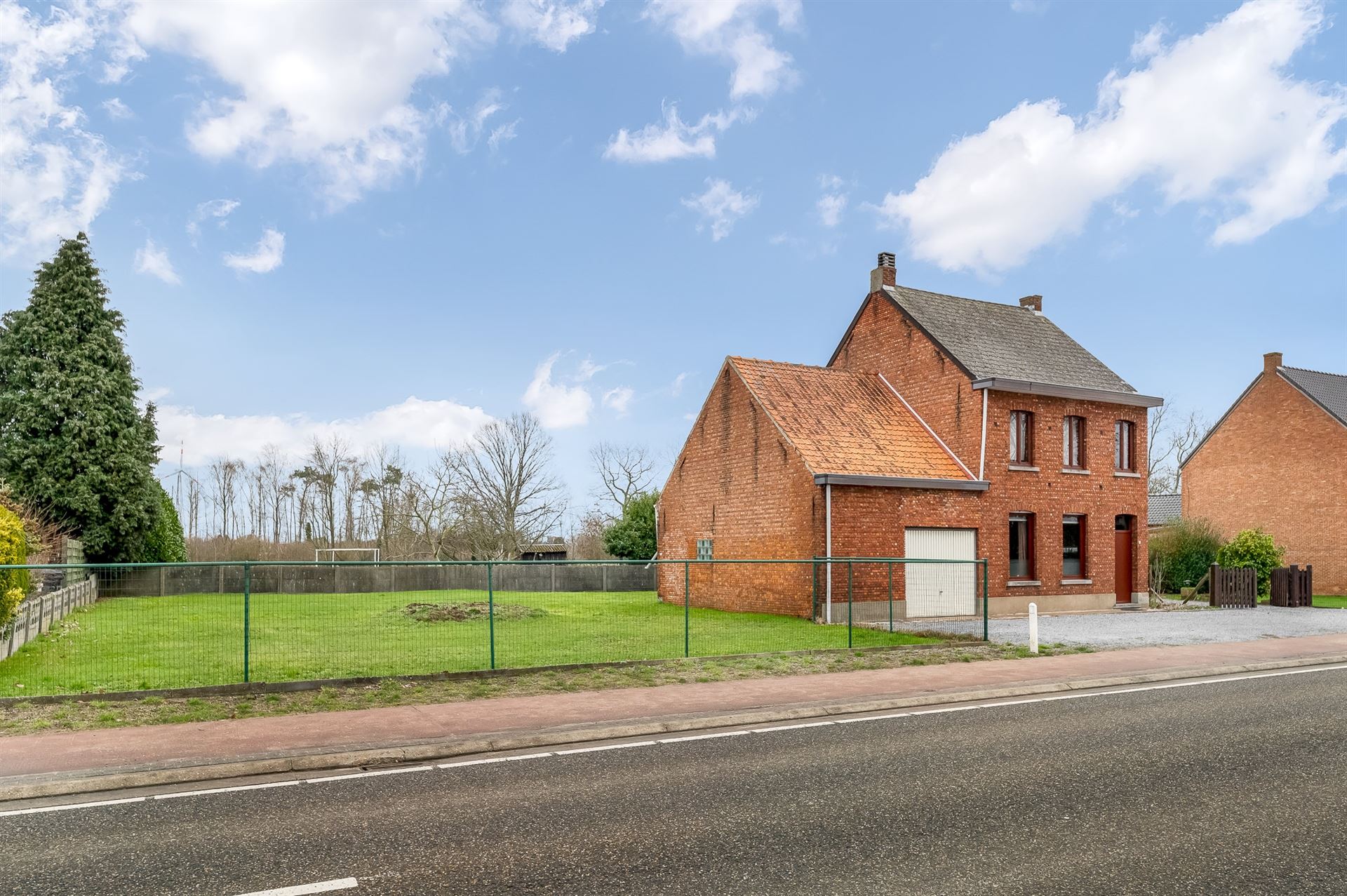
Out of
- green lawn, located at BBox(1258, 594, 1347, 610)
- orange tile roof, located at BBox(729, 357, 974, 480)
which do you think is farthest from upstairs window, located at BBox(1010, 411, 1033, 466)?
green lawn, located at BBox(1258, 594, 1347, 610)

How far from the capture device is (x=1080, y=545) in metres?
27.9

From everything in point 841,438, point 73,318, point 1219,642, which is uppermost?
point 73,318

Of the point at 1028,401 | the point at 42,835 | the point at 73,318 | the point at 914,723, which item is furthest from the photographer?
the point at 73,318

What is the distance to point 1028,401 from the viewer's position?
2662 cm

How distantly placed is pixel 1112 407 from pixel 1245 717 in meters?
19.3

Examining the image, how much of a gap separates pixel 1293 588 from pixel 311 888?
32377mm

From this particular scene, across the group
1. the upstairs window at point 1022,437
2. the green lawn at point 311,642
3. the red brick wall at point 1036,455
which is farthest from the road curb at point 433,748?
the upstairs window at point 1022,437

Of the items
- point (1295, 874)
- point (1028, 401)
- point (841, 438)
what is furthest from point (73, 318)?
point (1295, 874)

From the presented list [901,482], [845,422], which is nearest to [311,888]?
[901,482]

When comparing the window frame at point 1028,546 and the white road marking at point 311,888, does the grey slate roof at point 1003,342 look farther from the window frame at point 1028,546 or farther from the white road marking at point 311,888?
the white road marking at point 311,888

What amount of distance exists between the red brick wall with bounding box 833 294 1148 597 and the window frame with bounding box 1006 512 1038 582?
0.14 metres

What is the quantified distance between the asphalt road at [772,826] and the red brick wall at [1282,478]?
1267 inches

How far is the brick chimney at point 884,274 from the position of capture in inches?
1143

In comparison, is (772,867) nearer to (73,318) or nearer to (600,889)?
(600,889)
